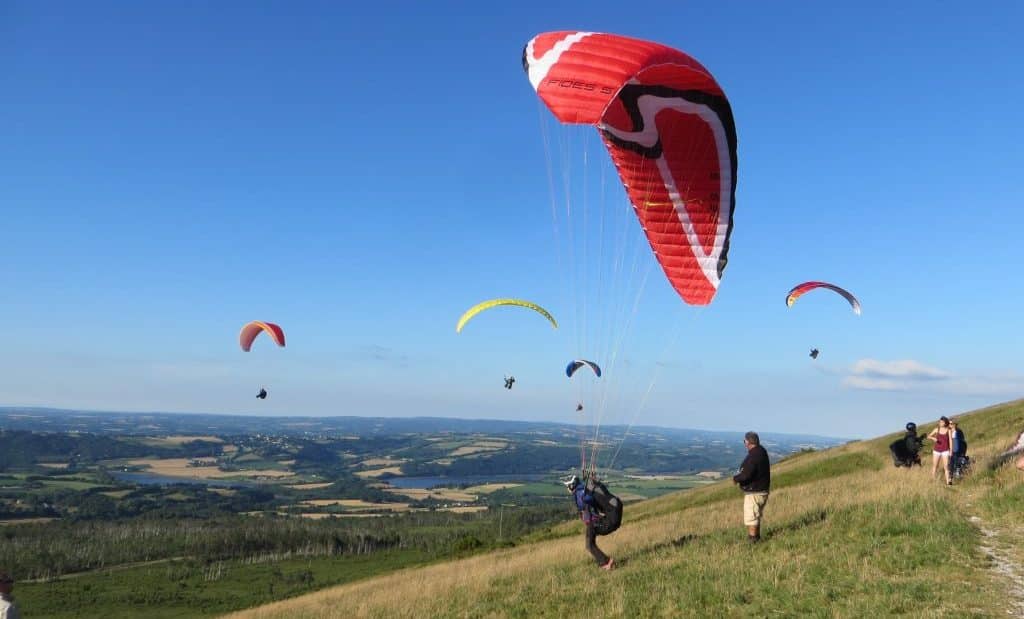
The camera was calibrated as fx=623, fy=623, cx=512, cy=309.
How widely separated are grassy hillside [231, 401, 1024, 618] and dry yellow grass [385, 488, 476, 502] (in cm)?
15773

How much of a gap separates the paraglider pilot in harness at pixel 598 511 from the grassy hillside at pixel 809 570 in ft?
1.35

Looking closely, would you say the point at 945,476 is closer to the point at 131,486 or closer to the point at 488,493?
the point at 488,493

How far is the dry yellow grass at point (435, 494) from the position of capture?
16788cm

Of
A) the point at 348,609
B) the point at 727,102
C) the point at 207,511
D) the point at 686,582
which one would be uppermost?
the point at 727,102

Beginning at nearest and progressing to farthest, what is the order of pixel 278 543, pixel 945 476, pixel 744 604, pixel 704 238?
pixel 744 604 < pixel 704 238 < pixel 945 476 < pixel 278 543

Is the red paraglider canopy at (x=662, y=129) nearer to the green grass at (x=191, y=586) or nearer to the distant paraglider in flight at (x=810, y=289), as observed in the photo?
the distant paraglider in flight at (x=810, y=289)

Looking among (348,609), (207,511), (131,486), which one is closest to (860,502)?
(348,609)

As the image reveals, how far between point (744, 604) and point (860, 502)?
643 cm

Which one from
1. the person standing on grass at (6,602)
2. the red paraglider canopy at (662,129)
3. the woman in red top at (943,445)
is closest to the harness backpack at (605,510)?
the red paraglider canopy at (662,129)

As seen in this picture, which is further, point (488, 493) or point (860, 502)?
point (488, 493)

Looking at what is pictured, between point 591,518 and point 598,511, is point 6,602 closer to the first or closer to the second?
point 591,518

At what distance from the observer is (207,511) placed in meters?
147

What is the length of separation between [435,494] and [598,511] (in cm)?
17305

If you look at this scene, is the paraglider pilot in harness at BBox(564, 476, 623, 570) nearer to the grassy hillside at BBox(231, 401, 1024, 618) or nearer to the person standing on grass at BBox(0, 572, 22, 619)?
the grassy hillside at BBox(231, 401, 1024, 618)
